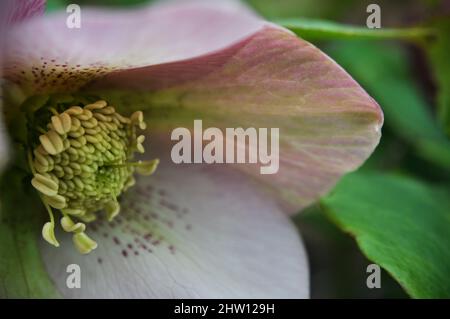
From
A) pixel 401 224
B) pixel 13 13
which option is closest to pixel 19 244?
pixel 13 13

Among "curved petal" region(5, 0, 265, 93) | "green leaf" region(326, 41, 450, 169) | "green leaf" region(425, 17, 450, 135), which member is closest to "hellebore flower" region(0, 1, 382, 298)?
"curved petal" region(5, 0, 265, 93)

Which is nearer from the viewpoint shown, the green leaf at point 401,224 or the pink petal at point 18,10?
the pink petal at point 18,10

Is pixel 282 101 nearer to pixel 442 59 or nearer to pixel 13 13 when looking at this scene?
pixel 13 13

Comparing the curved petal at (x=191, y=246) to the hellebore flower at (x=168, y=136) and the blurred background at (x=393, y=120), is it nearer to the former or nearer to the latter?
the hellebore flower at (x=168, y=136)

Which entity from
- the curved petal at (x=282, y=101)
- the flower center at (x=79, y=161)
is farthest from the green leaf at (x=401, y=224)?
the flower center at (x=79, y=161)

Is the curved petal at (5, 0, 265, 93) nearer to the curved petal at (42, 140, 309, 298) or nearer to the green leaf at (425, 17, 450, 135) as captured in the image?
the curved petal at (42, 140, 309, 298)

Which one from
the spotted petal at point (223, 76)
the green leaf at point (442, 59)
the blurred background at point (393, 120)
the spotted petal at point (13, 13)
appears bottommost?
the blurred background at point (393, 120)
